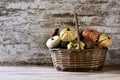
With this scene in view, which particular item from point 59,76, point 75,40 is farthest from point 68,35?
point 59,76

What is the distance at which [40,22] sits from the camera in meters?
1.69

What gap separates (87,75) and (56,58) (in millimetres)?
218

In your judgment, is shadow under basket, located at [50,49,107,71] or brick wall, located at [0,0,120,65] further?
brick wall, located at [0,0,120,65]

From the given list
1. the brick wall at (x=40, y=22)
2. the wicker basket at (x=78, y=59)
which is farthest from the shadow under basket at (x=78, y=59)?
the brick wall at (x=40, y=22)

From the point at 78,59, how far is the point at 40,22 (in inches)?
17.1

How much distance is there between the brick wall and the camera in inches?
65.9

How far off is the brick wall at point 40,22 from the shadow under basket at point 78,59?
268 mm

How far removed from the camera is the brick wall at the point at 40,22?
1.67 meters

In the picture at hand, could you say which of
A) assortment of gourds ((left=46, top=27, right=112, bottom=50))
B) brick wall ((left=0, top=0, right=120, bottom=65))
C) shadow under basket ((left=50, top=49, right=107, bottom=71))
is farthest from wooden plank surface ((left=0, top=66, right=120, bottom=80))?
brick wall ((left=0, top=0, right=120, bottom=65))

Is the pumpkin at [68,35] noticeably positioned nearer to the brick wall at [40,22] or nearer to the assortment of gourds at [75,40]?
the assortment of gourds at [75,40]

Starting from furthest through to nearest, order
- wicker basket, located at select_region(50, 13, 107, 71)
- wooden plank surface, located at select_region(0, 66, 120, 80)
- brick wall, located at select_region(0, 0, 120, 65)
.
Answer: brick wall, located at select_region(0, 0, 120, 65) < wicker basket, located at select_region(50, 13, 107, 71) < wooden plank surface, located at select_region(0, 66, 120, 80)

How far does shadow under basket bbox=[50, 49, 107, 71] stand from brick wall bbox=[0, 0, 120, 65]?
→ 27 centimetres

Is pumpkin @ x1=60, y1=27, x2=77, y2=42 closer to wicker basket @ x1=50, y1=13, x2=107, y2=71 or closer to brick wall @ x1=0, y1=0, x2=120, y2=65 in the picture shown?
wicker basket @ x1=50, y1=13, x2=107, y2=71

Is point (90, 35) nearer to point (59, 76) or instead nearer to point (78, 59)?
point (78, 59)
